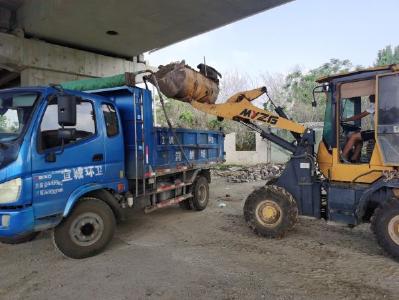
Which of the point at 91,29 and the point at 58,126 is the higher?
the point at 91,29

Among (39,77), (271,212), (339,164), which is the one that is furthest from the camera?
(39,77)

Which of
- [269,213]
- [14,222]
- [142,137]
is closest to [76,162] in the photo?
[14,222]

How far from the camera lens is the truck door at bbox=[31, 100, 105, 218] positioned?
4418 millimetres

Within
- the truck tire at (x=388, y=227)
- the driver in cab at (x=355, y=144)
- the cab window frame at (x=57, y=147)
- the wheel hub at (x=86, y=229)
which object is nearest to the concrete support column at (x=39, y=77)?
the cab window frame at (x=57, y=147)

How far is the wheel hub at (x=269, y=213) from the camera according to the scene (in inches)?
231

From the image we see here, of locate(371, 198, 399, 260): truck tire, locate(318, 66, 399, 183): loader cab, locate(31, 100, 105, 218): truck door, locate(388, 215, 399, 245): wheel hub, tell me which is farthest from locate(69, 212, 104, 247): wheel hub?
locate(388, 215, 399, 245): wheel hub

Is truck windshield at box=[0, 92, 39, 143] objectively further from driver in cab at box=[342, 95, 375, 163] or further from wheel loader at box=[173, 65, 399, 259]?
driver in cab at box=[342, 95, 375, 163]

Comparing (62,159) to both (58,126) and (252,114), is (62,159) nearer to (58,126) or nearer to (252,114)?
(58,126)

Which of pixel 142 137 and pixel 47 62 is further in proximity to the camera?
pixel 47 62

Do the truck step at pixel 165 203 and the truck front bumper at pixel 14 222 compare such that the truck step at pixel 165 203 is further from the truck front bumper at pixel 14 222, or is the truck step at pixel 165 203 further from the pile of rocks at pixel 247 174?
the pile of rocks at pixel 247 174

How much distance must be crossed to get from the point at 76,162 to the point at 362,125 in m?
4.41

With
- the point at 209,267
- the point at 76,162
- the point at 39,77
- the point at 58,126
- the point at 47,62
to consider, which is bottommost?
the point at 209,267

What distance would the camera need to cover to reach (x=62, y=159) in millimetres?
4676

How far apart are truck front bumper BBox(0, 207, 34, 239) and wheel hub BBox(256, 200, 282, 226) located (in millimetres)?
3491
